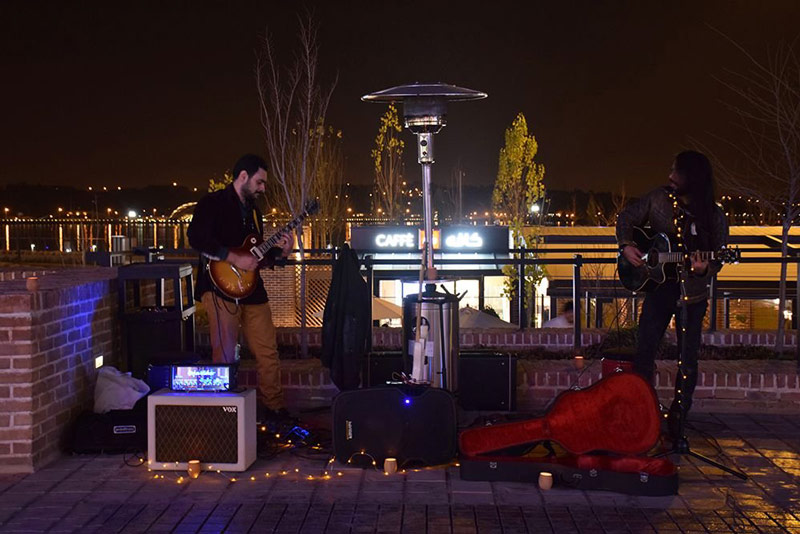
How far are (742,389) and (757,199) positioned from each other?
303cm

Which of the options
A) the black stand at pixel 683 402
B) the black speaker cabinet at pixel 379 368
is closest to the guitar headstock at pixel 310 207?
the black speaker cabinet at pixel 379 368

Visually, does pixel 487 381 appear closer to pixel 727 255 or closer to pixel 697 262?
pixel 697 262

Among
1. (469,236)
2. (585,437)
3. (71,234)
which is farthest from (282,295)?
(585,437)

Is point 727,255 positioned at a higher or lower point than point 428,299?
higher

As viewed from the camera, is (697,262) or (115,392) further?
(115,392)

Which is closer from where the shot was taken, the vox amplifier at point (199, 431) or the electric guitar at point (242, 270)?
the vox amplifier at point (199, 431)

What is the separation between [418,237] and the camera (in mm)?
28953

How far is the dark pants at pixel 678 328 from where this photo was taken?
20.6 feet

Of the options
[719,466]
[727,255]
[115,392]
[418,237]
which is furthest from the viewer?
[418,237]

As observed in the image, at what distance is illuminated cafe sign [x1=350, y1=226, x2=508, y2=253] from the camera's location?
28.1 m

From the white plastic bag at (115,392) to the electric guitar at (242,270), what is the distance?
0.94 m

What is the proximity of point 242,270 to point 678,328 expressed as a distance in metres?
3.14

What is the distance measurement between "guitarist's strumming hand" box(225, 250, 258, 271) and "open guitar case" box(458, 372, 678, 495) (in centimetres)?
216

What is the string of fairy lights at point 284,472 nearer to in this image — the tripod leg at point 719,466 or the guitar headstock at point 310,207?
the tripod leg at point 719,466
